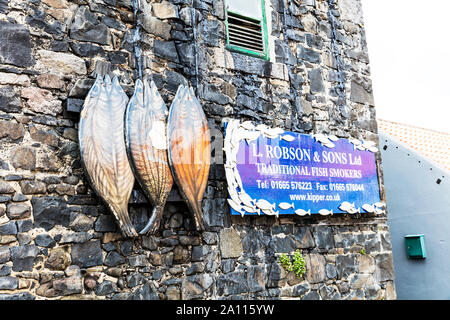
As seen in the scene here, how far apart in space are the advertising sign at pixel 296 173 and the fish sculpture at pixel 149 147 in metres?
0.72

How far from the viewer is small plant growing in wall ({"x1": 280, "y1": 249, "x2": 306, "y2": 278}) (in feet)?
14.3

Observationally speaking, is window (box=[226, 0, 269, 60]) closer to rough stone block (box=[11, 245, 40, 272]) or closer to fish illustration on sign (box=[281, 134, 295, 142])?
fish illustration on sign (box=[281, 134, 295, 142])

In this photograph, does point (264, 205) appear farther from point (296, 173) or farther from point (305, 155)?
point (305, 155)

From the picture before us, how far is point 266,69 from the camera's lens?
4703 millimetres

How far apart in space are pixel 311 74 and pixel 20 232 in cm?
349

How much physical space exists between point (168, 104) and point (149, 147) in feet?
1.92

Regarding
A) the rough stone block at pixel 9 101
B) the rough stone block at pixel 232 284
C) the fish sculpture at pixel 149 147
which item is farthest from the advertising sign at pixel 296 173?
the rough stone block at pixel 9 101

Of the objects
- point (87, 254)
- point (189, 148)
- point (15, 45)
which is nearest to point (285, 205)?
point (189, 148)

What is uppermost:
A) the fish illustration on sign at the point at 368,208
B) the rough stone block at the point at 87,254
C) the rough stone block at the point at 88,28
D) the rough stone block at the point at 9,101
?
the rough stone block at the point at 88,28

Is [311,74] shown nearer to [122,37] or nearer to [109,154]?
[122,37]

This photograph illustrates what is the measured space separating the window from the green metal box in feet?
11.6

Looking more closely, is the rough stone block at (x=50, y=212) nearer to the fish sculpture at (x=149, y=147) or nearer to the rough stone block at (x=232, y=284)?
the fish sculpture at (x=149, y=147)

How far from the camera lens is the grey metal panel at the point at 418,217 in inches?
240

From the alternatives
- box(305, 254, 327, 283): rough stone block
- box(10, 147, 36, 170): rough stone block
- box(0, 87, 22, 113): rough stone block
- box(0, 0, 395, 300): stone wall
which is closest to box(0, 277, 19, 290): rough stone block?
box(0, 0, 395, 300): stone wall
